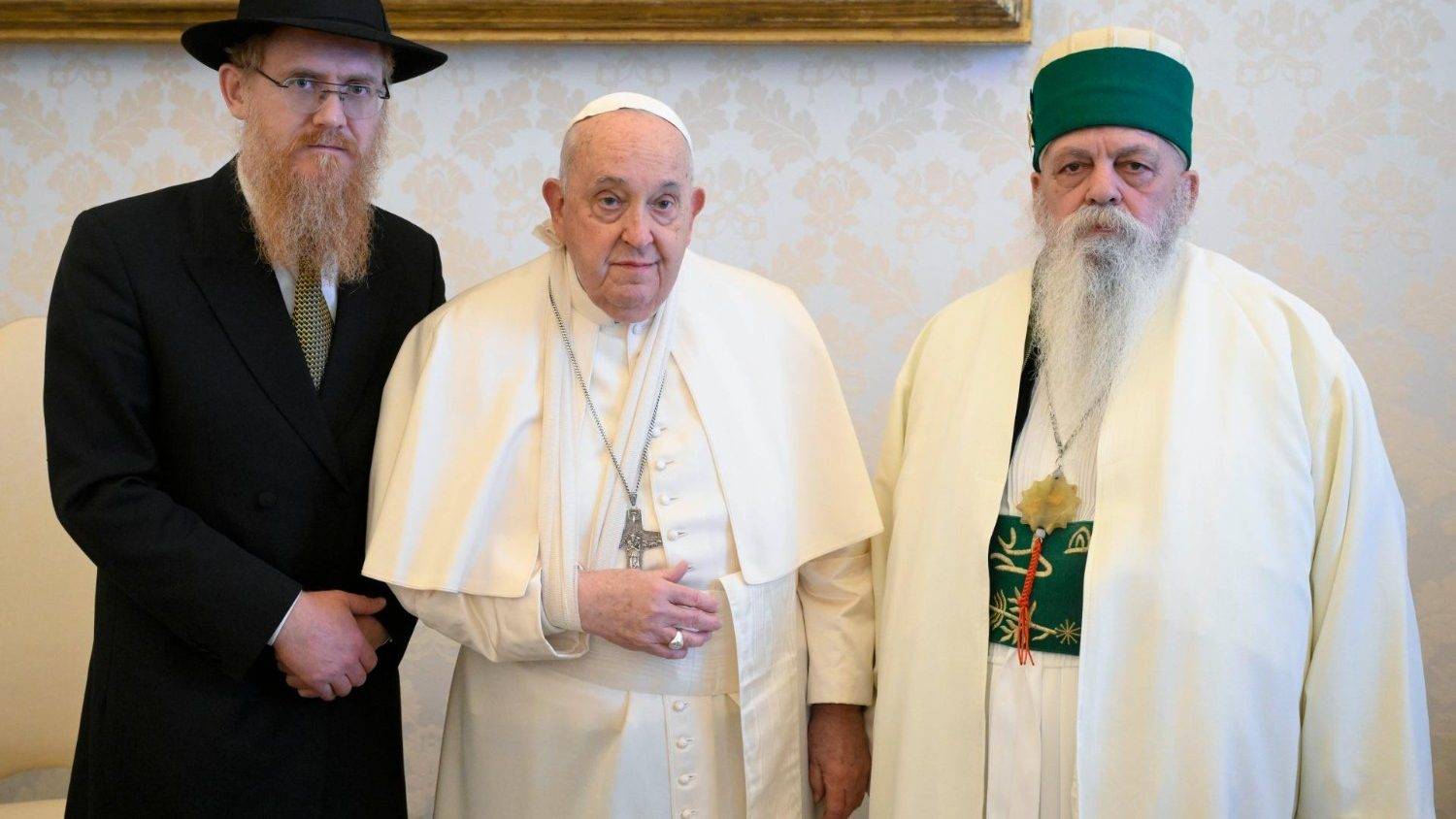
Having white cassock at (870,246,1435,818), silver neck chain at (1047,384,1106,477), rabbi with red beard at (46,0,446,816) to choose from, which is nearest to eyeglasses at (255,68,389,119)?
rabbi with red beard at (46,0,446,816)

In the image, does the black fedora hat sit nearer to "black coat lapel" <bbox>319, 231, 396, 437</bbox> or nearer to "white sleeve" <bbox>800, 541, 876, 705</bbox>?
"black coat lapel" <bbox>319, 231, 396, 437</bbox>

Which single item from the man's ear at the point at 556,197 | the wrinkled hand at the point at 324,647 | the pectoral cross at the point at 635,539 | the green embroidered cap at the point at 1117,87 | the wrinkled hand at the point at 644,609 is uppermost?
the green embroidered cap at the point at 1117,87

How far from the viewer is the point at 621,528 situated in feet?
8.23

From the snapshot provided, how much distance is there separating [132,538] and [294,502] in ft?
0.93

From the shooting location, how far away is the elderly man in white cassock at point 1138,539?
7.37ft

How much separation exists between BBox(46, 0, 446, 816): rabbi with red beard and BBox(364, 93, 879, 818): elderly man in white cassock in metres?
0.14

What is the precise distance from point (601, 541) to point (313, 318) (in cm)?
71

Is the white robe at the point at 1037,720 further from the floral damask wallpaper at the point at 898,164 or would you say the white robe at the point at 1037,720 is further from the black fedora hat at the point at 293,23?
the black fedora hat at the point at 293,23

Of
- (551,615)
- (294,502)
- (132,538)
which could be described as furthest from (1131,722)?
(132,538)

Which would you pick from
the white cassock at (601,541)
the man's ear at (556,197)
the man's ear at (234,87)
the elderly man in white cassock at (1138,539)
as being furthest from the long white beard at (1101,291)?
the man's ear at (234,87)

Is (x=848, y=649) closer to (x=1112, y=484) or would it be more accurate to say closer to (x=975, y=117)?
(x=1112, y=484)

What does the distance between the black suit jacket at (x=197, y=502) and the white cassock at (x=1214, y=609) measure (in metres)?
1.11

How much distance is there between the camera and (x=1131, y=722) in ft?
7.45

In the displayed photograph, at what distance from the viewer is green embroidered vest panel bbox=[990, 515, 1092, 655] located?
237 cm
